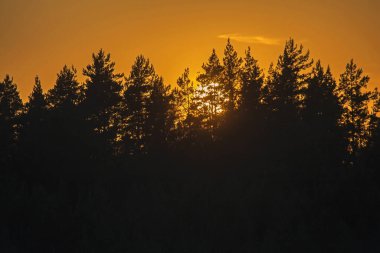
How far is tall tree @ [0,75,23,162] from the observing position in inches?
2274

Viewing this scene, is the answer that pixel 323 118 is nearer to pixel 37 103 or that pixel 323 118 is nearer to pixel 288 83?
pixel 288 83

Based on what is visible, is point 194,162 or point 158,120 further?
point 158,120

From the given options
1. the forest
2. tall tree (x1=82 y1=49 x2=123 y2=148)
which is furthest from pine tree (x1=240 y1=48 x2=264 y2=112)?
tall tree (x1=82 y1=49 x2=123 y2=148)

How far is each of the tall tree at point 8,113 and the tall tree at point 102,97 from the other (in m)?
7.74

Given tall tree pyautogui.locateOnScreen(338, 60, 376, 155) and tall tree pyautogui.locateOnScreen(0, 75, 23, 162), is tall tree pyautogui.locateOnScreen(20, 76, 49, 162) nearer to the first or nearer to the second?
tall tree pyautogui.locateOnScreen(0, 75, 23, 162)

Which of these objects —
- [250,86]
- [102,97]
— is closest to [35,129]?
[102,97]

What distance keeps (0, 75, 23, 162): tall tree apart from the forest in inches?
6.4

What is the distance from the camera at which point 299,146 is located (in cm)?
4947

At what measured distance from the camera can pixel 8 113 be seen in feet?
209

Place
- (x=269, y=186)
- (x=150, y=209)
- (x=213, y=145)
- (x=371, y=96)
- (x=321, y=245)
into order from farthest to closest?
(x=371, y=96) < (x=213, y=145) < (x=269, y=186) < (x=150, y=209) < (x=321, y=245)

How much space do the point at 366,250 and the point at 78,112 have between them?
1235 inches

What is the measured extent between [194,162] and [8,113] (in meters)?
21.2

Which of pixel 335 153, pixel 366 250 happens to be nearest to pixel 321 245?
pixel 366 250

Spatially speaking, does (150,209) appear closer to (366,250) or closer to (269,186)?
(269,186)
